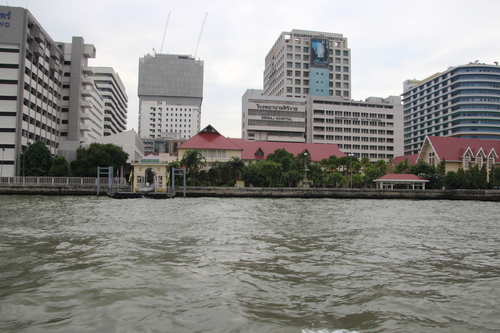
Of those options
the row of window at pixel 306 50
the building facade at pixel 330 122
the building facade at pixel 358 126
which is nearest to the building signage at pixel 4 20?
the building facade at pixel 330 122

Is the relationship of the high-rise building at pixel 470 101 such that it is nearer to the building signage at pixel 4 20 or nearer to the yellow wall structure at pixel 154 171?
the yellow wall structure at pixel 154 171

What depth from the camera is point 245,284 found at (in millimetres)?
7902

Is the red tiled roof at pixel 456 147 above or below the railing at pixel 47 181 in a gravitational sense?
above

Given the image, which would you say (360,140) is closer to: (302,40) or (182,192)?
(302,40)

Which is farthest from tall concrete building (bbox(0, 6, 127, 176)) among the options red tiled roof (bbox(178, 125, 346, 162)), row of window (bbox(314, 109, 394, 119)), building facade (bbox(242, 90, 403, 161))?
row of window (bbox(314, 109, 394, 119))

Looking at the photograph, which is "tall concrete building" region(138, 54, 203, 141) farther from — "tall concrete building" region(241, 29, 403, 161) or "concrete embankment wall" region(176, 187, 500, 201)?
"concrete embankment wall" region(176, 187, 500, 201)

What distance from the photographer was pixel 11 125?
58.0m

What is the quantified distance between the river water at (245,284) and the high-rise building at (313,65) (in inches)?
4269

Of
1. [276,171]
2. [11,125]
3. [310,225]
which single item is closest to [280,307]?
[310,225]

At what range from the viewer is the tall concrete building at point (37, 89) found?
191 feet

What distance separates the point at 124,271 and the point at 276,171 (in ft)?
166

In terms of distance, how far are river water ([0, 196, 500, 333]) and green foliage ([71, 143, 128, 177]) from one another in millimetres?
49868

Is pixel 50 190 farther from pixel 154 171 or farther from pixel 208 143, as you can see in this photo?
pixel 208 143

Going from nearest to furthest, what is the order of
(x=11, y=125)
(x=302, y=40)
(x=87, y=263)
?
(x=87, y=263) → (x=11, y=125) → (x=302, y=40)
